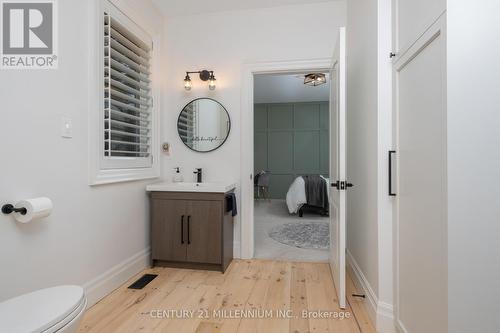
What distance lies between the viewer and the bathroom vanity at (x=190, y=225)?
102 inches

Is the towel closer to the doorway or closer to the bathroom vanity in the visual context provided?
the bathroom vanity

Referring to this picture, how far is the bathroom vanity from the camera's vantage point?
259 cm

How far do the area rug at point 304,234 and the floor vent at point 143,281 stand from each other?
5.67 ft

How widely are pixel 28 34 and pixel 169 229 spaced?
1883 millimetres

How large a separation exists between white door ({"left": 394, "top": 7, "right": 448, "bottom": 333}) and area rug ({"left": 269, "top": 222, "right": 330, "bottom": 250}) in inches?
72.9

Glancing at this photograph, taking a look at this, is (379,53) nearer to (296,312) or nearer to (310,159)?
(296,312)

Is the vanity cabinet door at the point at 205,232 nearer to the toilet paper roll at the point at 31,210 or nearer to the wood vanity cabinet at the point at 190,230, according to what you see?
the wood vanity cabinet at the point at 190,230

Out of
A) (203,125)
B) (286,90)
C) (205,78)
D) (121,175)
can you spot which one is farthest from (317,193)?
(121,175)

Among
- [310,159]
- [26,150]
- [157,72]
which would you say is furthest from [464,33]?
[310,159]

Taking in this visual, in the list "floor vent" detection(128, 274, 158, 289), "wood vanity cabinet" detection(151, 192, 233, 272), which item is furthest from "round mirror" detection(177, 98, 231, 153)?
"floor vent" detection(128, 274, 158, 289)

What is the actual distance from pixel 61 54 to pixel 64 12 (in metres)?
0.29

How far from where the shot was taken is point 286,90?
6.33 meters

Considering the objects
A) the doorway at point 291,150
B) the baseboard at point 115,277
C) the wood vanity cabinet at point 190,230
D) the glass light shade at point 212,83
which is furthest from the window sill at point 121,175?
the doorway at point 291,150

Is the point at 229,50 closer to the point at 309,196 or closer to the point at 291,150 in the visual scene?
the point at 309,196
